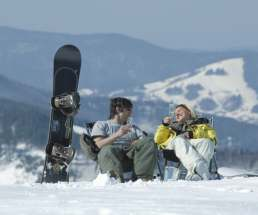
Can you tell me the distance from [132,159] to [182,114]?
0.78 m

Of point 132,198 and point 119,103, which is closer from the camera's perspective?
point 132,198

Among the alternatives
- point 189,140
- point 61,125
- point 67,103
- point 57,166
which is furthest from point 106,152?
point 61,125

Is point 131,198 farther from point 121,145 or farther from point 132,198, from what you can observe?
point 121,145

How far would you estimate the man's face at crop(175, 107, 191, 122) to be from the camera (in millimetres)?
9891

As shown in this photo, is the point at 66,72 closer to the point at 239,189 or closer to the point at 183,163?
the point at 183,163

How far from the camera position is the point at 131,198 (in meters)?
6.06

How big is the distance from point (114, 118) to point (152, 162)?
80cm

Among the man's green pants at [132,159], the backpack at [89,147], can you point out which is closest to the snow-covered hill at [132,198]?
the man's green pants at [132,159]

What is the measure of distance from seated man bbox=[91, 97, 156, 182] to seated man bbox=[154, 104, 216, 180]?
0.25 meters

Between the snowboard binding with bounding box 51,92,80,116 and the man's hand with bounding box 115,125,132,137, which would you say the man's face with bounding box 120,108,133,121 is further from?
the snowboard binding with bounding box 51,92,80,116

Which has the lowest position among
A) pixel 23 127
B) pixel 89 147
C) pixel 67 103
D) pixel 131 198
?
pixel 131 198

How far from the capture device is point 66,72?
1340 cm

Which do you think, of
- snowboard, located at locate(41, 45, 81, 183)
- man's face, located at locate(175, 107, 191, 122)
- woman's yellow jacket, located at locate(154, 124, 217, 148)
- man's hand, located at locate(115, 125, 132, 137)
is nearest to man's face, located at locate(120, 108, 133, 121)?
man's hand, located at locate(115, 125, 132, 137)

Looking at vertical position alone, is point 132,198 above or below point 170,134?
below
